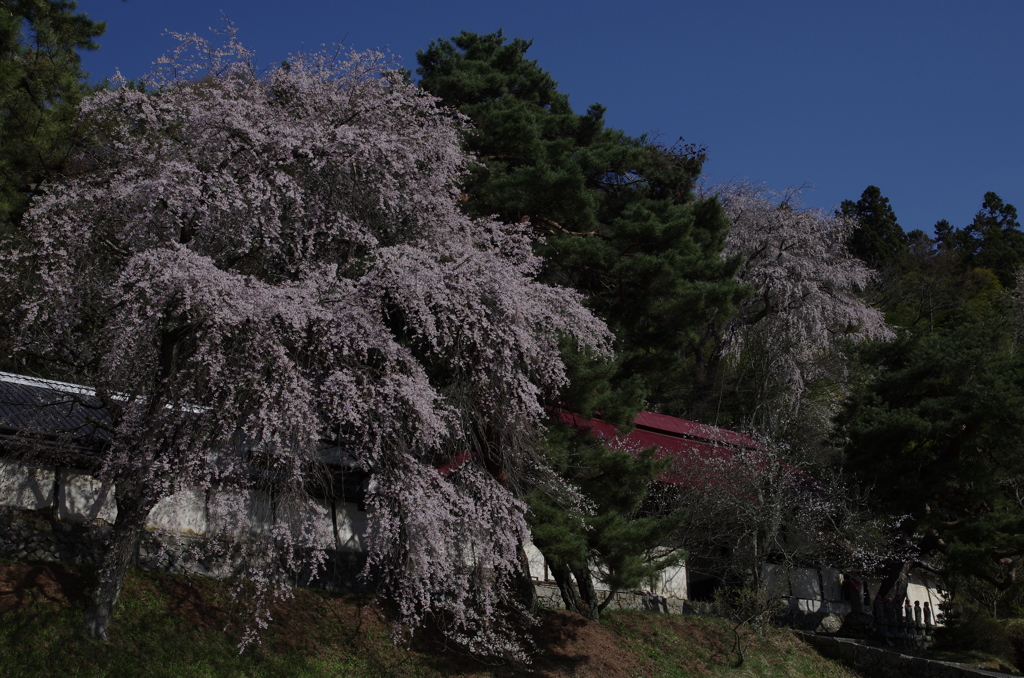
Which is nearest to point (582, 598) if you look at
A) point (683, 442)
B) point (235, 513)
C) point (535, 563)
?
point (535, 563)

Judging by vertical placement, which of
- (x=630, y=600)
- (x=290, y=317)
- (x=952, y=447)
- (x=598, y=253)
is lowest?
(x=630, y=600)

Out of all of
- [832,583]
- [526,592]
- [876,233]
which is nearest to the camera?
[526,592]

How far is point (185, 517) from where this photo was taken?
11539 mm

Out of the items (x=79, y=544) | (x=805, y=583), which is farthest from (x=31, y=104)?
(x=805, y=583)

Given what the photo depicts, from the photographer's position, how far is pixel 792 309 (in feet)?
81.4

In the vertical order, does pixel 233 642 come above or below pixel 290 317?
below

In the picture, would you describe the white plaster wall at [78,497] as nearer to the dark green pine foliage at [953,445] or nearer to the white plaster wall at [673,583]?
the white plaster wall at [673,583]

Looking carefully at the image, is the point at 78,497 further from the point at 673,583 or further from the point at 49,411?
the point at 673,583

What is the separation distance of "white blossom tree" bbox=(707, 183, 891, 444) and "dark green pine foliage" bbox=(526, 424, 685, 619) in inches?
418

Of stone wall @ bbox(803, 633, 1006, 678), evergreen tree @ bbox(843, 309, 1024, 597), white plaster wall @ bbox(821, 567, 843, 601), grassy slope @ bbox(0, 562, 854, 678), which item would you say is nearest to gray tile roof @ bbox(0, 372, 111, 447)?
grassy slope @ bbox(0, 562, 854, 678)

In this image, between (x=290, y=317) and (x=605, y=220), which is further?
(x=605, y=220)

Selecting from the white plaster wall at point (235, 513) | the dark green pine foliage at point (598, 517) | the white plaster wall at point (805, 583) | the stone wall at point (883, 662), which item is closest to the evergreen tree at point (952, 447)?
the white plaster wall at point (805, 583)

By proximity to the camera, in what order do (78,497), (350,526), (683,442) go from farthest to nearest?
(683,442) < (350,526) < (78,497)

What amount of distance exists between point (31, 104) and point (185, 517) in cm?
697
